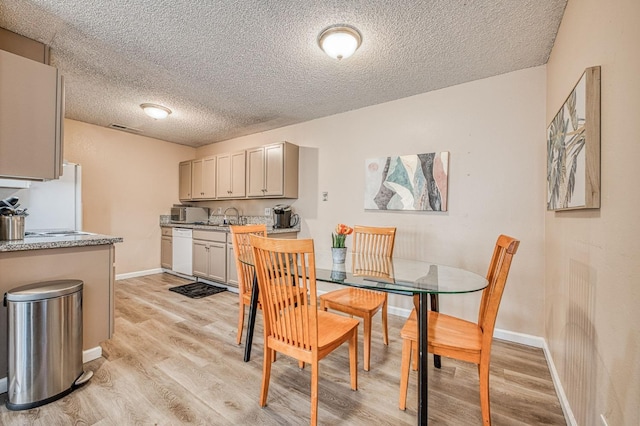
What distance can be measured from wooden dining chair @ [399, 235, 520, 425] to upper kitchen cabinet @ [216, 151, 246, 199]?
3.50m

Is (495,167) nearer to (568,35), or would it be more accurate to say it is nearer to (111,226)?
(568,35)

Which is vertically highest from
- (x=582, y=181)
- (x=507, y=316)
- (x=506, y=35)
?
(x=506, y=35)

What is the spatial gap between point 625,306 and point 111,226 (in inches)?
226

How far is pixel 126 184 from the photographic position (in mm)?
4676

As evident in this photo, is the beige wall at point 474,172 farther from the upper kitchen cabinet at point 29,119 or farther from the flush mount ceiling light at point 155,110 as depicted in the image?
the upper kitchen cabinet at point 29,119

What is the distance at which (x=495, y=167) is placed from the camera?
260 cm

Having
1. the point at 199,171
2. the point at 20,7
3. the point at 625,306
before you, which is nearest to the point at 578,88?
the point at 625,306

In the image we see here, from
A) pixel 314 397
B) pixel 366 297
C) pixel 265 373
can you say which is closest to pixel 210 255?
pixel 366 297

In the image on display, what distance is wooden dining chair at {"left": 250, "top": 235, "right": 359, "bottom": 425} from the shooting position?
4.56 feet

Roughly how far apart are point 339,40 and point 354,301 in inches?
77.8

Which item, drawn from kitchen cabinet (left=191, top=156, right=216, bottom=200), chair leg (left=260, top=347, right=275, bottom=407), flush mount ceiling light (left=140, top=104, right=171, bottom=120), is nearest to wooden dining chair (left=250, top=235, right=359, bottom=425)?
chair leg (left=260, top=347, right=275, bottom=407)

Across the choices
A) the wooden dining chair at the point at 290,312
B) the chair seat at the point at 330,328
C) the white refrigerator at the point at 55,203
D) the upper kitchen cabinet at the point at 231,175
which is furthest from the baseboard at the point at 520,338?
the white refrigerator at the point at 55,203

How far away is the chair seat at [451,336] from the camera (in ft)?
4.75

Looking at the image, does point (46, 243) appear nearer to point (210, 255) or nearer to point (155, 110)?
point (155, 110)
